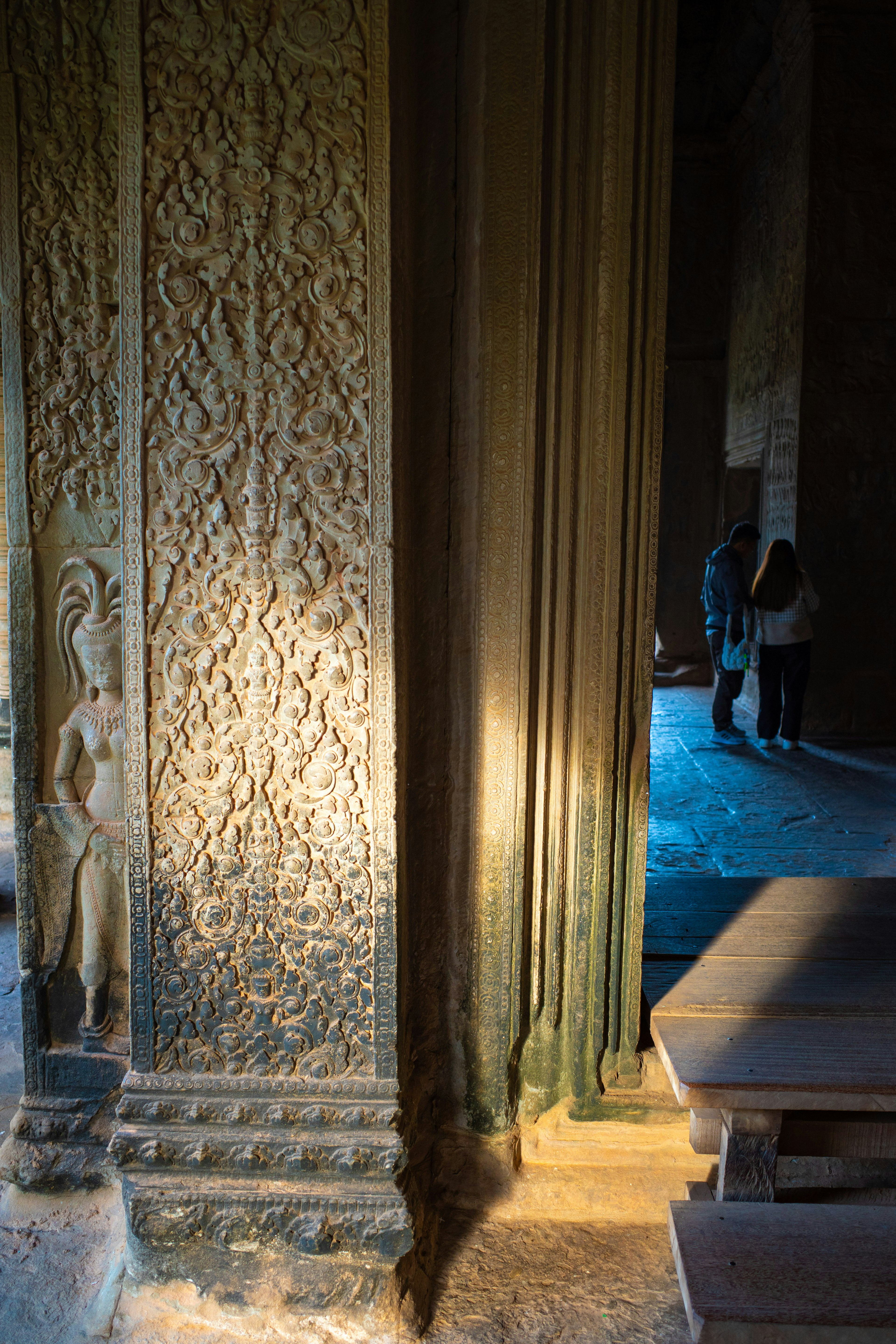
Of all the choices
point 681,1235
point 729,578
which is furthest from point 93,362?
point 729,578

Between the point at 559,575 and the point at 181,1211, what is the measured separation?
67.6 inches

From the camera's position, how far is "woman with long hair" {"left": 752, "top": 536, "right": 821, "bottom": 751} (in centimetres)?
711

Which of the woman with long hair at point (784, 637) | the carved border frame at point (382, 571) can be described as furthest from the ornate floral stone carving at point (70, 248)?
the woman with long hair at point (784, 637)

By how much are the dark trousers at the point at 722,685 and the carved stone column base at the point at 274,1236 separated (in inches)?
241

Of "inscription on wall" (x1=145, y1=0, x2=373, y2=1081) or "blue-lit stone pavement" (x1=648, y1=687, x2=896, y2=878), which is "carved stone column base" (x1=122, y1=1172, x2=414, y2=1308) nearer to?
"inscription on wall" (x1=145, y1=0, x2=373, y2=1081)

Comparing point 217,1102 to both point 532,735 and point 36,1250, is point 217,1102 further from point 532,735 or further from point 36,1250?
point 532,735

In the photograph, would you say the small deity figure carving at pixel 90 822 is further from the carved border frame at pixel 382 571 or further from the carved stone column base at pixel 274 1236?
the carved border frame at pixel 382 571

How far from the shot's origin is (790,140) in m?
8.12

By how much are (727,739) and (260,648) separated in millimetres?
6247

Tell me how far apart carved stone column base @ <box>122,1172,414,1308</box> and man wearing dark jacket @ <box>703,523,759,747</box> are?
233 inches

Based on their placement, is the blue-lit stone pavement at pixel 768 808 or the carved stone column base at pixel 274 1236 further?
the blue-lit stone pavement at pixel 768 808

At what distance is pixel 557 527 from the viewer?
2.30m

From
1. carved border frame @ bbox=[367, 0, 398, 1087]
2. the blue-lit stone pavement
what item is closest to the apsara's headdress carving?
carved border frame @ bbox=[367, 0, 398, 1087]

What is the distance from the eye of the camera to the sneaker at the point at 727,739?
757 centimetres
